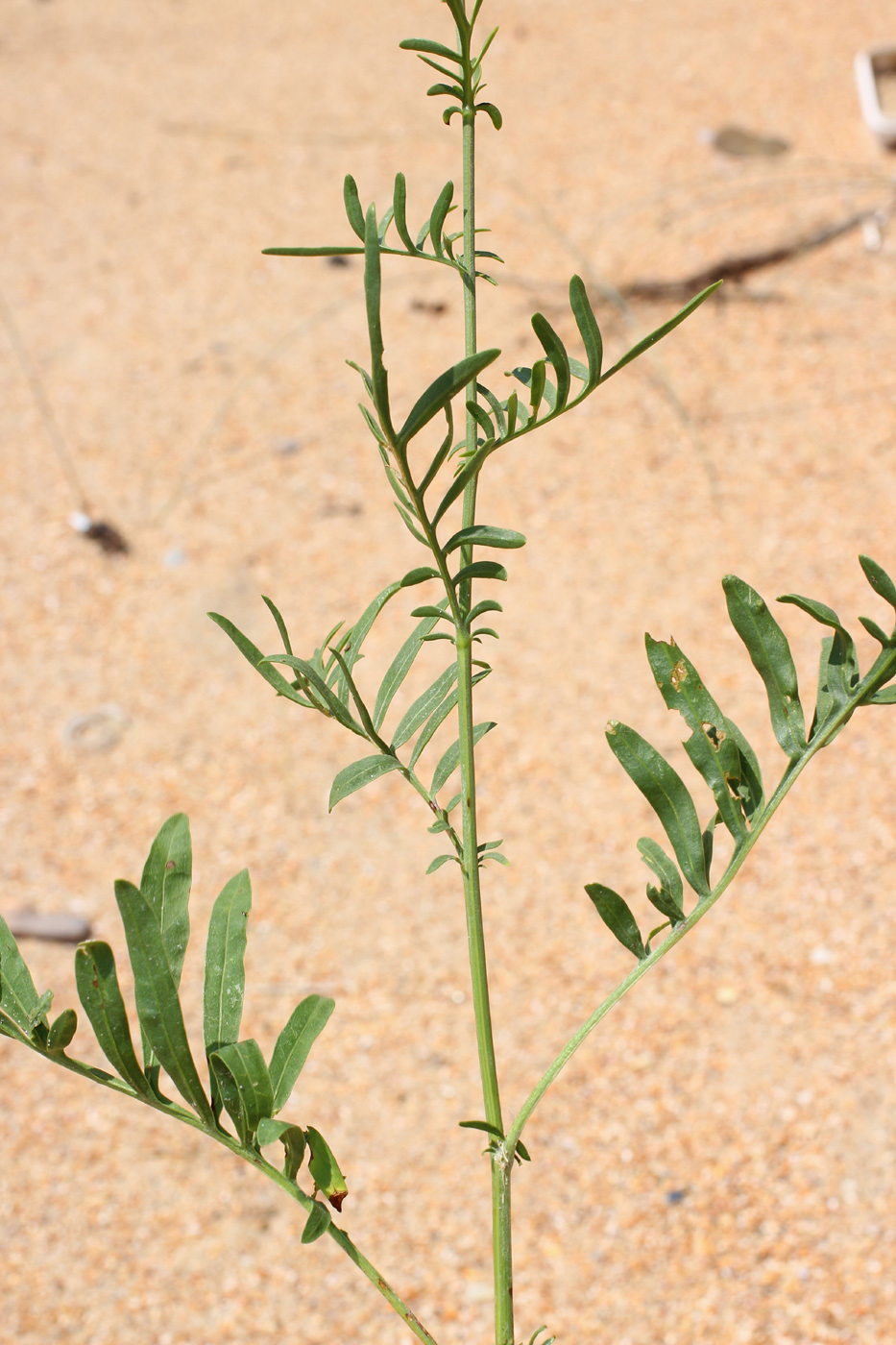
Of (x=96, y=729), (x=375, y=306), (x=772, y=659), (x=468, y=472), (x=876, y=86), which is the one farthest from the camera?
(x=876, y=86)

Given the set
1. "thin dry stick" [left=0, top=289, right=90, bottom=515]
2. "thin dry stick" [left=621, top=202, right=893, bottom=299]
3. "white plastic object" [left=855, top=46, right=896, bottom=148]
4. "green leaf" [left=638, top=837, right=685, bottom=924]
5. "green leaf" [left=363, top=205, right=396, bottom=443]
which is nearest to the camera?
"green leaf" [left=363, top=205, right=396, bottom=443]

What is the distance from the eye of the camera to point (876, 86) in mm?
2996

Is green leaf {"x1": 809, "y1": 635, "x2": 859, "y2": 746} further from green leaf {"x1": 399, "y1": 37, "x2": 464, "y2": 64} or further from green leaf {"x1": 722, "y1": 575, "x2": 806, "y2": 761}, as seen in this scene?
green leaf {"x1": 399, "y1": 37, "x2": 464, "y2": 64}

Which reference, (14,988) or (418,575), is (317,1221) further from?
(418,575)

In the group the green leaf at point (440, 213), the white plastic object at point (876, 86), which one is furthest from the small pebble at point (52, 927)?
the white plastic object at point (876, 86)

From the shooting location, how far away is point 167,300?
2758mm

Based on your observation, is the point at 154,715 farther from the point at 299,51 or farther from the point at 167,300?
the point at 299,51

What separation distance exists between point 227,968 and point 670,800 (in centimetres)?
22

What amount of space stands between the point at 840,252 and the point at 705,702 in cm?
241

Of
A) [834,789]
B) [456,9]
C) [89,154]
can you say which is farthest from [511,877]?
[89,154]

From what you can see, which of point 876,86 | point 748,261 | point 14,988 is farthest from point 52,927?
point 876,86

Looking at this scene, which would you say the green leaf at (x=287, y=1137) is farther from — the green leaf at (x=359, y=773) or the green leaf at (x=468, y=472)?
the green leaf at (x=468, y=472)

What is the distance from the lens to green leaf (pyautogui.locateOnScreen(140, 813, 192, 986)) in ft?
1.71

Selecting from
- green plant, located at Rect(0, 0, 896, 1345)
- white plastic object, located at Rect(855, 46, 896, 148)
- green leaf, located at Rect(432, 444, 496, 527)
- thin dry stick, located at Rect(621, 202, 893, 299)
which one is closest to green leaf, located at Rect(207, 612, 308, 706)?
green plant, located at Rect(0, 0, 896, 1345)
